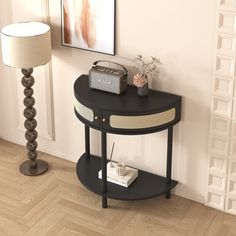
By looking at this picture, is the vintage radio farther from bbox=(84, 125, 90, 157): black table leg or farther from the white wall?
bbox=(84, 125, 90, 157): black table leg

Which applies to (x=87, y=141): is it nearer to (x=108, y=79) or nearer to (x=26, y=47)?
(x=108, y=79)

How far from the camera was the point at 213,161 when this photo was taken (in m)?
3.70

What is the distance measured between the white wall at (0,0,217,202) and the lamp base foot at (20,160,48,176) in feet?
0.64

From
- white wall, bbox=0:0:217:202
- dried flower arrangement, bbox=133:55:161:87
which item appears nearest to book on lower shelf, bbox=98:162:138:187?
white wall, bbox=0:0:217:202

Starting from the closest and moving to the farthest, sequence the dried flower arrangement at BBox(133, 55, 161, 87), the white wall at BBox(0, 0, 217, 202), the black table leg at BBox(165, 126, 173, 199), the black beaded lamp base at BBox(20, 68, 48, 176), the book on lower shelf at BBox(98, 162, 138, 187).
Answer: the white wall at BBox(0, 0, 217, 202) < the dried flower arrangement at BBox(133, 55, 161, 87) < the black table leg at BBox(165, 126, 173, 199) < the book on lower shelf at BBox(98, 162, 138, 187) < the black beaded lamp base at BBox(20, 68, 48, 176)

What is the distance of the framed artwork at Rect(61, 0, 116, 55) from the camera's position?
12.1 ft

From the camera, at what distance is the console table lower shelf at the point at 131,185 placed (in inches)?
148

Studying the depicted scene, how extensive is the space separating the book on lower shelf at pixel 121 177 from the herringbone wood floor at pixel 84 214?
0.15 m

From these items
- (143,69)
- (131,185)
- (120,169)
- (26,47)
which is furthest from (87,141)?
(26,47)

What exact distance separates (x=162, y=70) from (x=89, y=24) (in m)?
0.58

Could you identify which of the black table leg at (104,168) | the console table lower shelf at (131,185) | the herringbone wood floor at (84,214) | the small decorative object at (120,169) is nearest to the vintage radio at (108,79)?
the black table leg at (104,168)

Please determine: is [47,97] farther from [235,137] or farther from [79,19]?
[235,137]

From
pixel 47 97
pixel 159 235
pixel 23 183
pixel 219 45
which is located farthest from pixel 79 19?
pixel 159 235

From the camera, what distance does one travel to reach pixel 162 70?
364 cm
